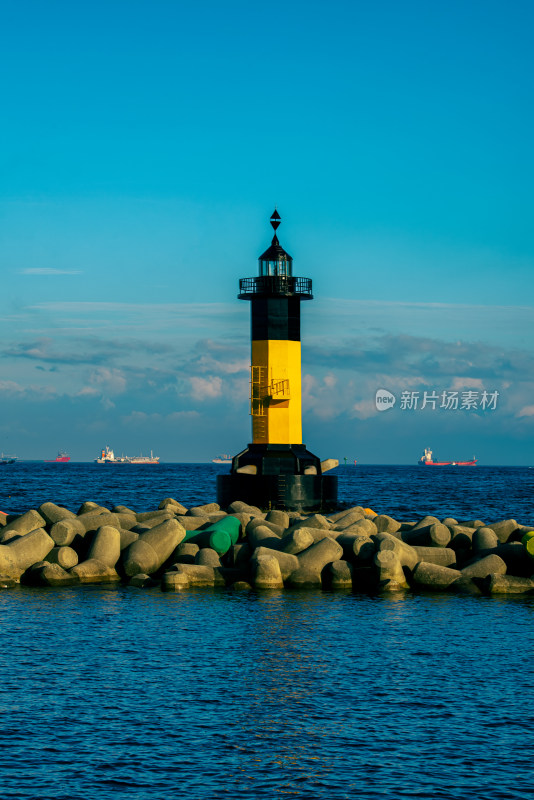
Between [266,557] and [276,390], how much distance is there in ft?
37.0

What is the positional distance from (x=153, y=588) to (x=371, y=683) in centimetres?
826

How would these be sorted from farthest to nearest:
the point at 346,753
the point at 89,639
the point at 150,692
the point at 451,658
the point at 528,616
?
the point at 528,616 → the point at 89,639 → the point at 451,658 → the point at 150,692 → the point at 346,753

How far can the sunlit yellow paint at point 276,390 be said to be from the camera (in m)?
30.2

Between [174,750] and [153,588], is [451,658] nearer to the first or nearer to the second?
[174,750]

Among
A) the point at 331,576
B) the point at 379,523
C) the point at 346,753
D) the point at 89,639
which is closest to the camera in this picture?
the point at 346,753

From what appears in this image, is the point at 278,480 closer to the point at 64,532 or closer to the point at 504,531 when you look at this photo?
the point at 504,531

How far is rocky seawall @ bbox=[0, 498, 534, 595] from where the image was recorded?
19531 millimetres

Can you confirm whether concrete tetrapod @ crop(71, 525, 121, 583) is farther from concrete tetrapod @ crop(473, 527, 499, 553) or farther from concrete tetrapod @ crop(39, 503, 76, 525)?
concrete tetrapod @ crop(473, 527, 499, 553)

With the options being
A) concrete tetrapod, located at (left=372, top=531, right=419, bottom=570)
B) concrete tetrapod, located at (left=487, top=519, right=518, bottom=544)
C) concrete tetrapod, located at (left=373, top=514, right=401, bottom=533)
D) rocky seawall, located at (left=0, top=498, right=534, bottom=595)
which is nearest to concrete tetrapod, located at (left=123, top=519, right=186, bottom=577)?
rocky seawall, located at (left=0, top=498, right=534, bottom=595)

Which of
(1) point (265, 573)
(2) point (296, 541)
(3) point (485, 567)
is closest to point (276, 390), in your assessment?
(2) point (296, 541)

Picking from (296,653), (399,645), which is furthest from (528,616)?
(296,653)

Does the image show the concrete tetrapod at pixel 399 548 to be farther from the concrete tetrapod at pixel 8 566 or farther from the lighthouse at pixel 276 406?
the lighthouse at pixel 276 406

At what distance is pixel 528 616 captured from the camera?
56.0ft

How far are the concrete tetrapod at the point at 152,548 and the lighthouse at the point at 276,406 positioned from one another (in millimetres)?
8647
